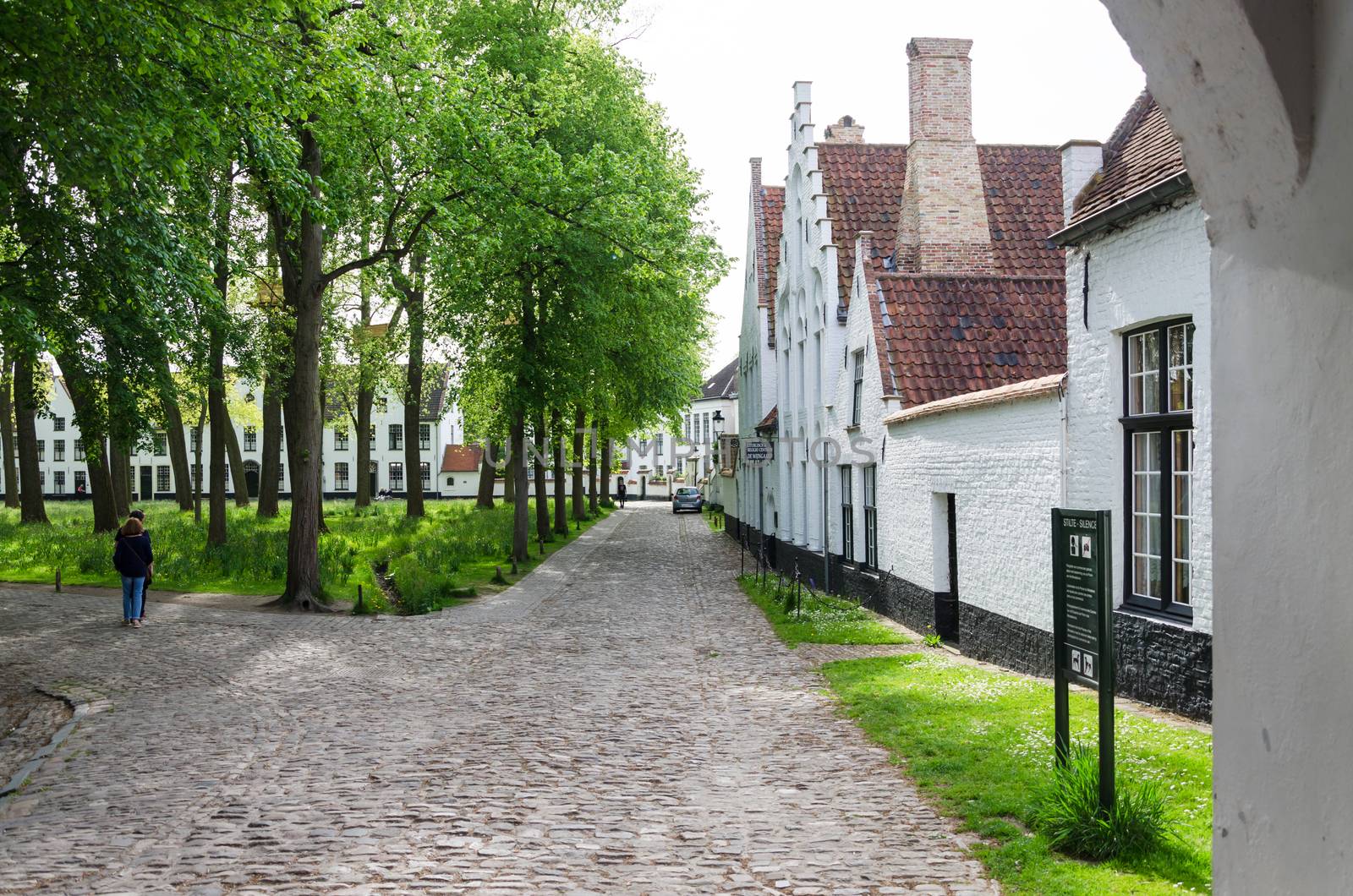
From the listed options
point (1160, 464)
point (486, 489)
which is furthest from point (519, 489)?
point (486, 489)

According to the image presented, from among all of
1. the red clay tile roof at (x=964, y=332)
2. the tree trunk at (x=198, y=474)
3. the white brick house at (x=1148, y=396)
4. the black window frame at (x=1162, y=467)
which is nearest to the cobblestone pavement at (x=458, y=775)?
the white brick house at (x=1148, y=396)

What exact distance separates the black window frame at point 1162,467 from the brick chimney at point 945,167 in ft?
32.2

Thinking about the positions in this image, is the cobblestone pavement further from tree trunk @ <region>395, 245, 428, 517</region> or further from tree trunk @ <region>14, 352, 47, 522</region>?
tree trunk @ <region>14, 352, 47, 522</region>

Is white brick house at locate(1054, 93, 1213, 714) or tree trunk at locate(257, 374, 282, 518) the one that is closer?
white brick house at locate(1054, 93, 1213, 714)

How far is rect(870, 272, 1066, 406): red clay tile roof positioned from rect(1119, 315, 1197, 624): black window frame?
6.60 m

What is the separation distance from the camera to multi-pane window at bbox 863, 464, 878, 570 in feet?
60.4

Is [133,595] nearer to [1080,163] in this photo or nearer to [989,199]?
[1080,163]

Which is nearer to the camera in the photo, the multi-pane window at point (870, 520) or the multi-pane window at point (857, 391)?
the multi-pane window at point (870, 520)

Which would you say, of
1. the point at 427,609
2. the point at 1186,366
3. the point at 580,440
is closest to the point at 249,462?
the point at 580,440

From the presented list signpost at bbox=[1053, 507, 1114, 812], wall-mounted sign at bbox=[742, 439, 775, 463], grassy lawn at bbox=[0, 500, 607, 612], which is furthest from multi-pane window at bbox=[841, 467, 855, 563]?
signpost at bbox=[1053, 507, 1114, 812]

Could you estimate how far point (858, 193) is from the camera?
22641 mm

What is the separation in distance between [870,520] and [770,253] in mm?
14335

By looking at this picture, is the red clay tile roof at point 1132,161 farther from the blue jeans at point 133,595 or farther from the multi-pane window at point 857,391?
the blue jeans at point 133,595

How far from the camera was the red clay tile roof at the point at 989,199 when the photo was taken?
799 inches
